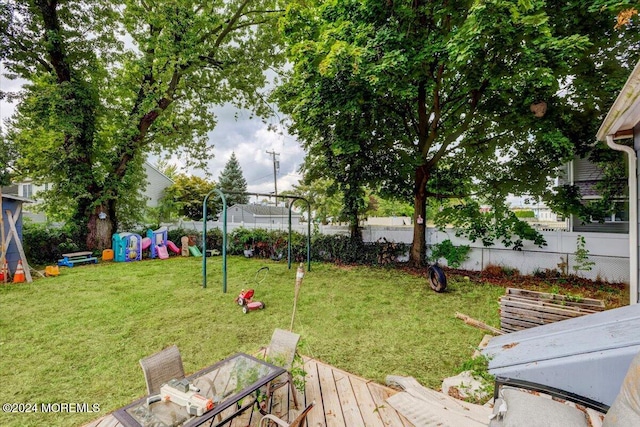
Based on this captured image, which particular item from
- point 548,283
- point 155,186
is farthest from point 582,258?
point 155,186

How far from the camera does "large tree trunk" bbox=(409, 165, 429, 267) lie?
330 inches

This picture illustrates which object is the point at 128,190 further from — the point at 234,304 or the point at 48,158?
the point at 234,304

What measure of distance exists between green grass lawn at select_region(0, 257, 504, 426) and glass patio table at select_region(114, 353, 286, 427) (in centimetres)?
66

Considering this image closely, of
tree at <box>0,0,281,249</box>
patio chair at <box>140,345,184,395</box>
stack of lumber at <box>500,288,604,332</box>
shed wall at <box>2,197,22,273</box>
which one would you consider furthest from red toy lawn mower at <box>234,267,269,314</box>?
tree at <box>0,0,281,249</box>

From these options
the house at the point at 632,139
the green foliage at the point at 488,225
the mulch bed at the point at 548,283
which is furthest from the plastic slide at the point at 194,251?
the house at the point at 632,139

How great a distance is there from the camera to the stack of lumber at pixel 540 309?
387 cm

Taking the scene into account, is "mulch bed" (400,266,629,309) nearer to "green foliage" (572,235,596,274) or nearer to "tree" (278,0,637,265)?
"green foliage" (572,235,596,274)

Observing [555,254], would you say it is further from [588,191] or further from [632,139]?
[632,139]

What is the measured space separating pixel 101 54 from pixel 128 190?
497cm

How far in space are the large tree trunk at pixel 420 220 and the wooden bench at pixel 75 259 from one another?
36.1 feet

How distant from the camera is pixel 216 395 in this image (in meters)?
2.14

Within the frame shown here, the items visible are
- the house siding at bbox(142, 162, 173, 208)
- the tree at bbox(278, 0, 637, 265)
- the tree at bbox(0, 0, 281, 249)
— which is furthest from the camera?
the house siding at bbox(142, 162, 173, 208)

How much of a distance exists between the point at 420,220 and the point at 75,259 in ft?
38.3

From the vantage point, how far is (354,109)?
21.3 ft
